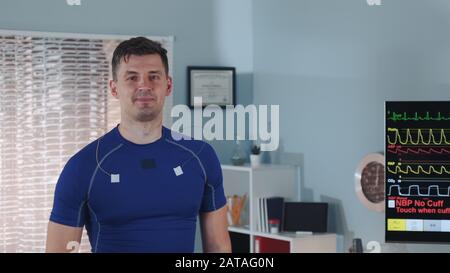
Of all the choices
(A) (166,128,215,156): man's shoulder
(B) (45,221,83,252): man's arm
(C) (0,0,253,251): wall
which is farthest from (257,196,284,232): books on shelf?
(B) (45,221,83,252): man's arm

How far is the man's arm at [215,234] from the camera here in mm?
1341

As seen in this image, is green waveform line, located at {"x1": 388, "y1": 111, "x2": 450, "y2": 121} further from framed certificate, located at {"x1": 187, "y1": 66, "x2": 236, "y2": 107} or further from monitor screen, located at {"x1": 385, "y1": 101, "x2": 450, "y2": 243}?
framed certificate, located at {"x1": 187, "y1": 66, "x2": 236, "y2": 107}

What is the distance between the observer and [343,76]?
11.0 feet

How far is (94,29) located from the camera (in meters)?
3.59

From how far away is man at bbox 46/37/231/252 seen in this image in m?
1.28

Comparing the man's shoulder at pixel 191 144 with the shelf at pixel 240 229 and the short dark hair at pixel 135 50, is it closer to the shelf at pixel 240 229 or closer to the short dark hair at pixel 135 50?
the short dark hair at pixel 135 50

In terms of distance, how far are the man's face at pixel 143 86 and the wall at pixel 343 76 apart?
1788 millimetres

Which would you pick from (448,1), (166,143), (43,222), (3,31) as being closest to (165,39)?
(3,31)

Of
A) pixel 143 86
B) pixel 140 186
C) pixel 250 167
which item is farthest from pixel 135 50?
pixel 250 167

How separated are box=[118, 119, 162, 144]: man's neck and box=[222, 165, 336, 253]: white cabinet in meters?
1.92

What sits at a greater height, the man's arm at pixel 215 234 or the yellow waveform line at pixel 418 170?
the yellow waveform line at pixel 418 170

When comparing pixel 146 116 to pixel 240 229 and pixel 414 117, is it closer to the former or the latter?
pixel 414 117

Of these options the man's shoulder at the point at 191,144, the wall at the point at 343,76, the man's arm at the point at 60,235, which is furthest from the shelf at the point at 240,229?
the man's arm at the point at 60,235

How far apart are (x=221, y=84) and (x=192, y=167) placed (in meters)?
2.49
